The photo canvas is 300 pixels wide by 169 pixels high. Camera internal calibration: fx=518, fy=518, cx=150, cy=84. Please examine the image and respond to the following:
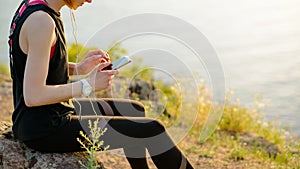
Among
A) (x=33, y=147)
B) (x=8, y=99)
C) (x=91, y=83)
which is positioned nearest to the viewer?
(x=91, y=83)

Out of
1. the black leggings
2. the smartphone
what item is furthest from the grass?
the smartphone

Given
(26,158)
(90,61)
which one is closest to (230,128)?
(90,61)

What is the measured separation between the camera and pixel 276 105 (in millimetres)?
6316

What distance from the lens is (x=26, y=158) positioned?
267 cm

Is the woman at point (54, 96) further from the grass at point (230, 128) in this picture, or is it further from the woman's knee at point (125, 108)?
the grass at point (230, 128)

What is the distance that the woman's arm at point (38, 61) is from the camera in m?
2.33

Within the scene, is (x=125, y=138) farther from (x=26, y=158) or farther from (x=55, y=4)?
→ (x=55, y=4)

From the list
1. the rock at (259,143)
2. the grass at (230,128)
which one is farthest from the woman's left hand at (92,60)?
the rock at (259,143)

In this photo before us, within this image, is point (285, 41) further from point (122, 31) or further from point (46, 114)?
point (46, 114)

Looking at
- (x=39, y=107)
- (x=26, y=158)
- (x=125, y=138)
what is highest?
(x=39, y=107)

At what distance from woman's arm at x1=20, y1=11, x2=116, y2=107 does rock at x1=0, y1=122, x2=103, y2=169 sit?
380mm

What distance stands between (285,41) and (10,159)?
20.7 ft

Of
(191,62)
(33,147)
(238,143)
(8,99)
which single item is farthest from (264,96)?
(33,147)

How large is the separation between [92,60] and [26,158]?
0.64 meters
